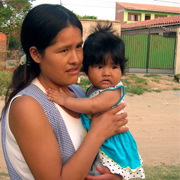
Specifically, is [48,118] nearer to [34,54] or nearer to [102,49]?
[34,54]

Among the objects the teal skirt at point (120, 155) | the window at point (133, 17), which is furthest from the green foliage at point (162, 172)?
the window at point (133, 17)

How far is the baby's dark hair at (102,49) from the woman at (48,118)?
0.28 m

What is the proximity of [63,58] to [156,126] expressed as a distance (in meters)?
4.44

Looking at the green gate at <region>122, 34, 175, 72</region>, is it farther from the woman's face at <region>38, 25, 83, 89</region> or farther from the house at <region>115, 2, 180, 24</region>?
the house at <region>115, 2, 180, 24</region>

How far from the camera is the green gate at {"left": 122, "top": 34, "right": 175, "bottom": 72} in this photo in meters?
12.3

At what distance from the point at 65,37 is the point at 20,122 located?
0.53 metres

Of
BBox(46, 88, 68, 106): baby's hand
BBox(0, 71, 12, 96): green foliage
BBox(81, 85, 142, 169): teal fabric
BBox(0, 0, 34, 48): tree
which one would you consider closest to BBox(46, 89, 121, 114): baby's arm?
BBox(46, 88, 68, 106): baby's hand

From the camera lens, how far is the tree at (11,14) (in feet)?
47.8

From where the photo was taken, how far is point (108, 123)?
1.48 metres

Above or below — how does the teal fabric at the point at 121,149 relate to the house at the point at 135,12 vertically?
below

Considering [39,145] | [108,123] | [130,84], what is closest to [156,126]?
[108,123]

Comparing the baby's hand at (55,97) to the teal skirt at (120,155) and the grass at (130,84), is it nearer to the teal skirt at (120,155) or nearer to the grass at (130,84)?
the teal skirt at (120,155)

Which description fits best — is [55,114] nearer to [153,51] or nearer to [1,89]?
[1,89]

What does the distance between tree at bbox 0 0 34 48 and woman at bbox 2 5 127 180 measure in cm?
1415
